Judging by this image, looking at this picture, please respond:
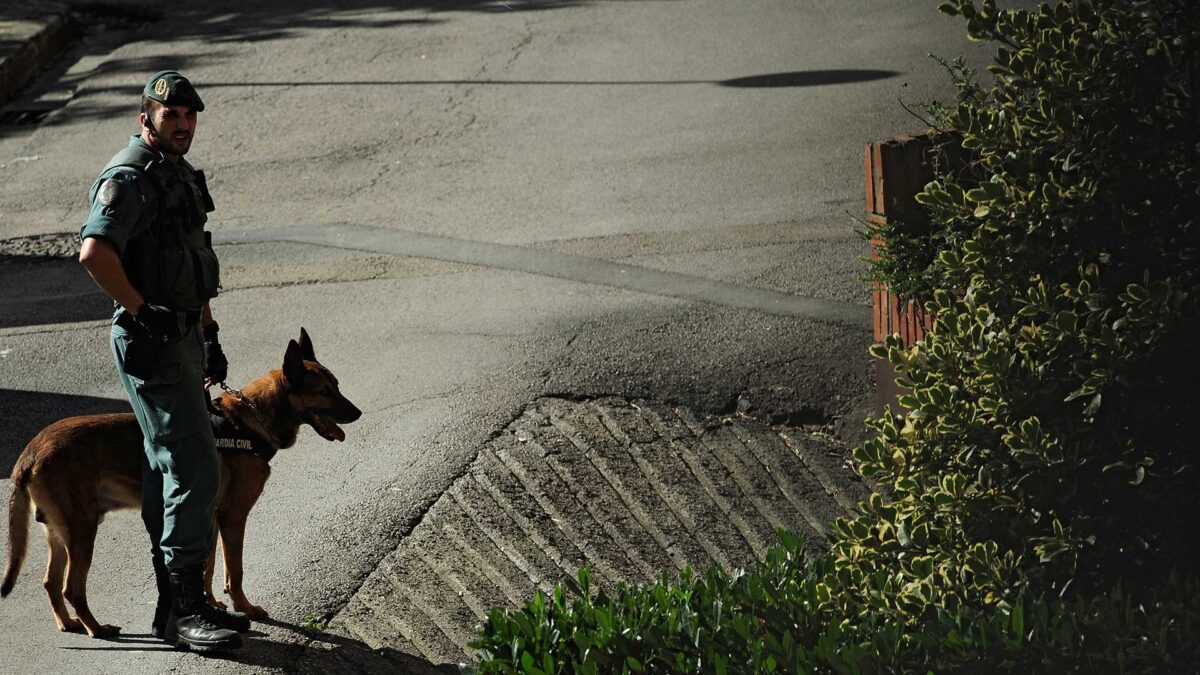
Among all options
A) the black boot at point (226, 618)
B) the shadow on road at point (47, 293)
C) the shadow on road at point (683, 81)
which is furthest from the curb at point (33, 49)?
the black boot at point (226, 618)

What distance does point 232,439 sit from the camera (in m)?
5.93

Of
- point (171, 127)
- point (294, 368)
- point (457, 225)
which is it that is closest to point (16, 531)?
point (294, 368)

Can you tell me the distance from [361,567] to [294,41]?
11673 millimetres

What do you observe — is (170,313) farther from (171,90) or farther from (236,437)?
(171,90)

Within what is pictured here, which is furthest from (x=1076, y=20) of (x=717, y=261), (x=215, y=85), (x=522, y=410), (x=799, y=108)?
(x=215, y=85)

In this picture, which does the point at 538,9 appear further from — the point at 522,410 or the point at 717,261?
the point at 522,410

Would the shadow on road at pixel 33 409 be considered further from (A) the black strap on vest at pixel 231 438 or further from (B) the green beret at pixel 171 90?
(B) the green beret at pixel 171 90

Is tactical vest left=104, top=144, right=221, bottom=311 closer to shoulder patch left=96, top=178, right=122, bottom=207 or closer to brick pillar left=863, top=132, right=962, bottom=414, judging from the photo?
shoulder patch left=96, top=178, right=122, bottom=207

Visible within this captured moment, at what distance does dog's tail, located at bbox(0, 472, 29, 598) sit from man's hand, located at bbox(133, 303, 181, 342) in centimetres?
90

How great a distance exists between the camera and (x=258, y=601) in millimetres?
6270

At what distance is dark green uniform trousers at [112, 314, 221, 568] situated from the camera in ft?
18.1

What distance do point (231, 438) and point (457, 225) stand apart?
17.7 feet

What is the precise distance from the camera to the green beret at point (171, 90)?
17.8ft

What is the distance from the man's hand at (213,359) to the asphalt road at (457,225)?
3.52 feet
